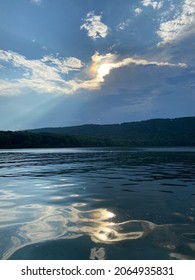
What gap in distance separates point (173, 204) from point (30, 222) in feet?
32.9

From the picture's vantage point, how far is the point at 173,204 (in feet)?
69.6

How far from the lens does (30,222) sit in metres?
16.5

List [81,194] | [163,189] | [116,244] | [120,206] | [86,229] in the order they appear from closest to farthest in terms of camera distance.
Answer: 1. [116,244]
2. [86,229]
3. [120,206]
4. [81,194]
5. [163,189]

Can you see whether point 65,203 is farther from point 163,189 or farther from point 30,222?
point 163,189

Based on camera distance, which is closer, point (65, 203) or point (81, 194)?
point (65, 203)

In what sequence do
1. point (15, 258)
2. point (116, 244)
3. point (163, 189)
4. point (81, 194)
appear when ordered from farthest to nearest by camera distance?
point (163, 189)
point (81, 194)
point (116, 244)
point (15, 258)

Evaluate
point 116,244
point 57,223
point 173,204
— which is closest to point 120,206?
point 173,204
